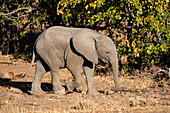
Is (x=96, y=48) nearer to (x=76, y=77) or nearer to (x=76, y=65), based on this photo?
(x=76, y=65)

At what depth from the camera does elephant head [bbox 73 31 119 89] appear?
9102mm

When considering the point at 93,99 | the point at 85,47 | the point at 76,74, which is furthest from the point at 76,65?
the point at 93,99

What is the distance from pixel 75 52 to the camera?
9.27 meters

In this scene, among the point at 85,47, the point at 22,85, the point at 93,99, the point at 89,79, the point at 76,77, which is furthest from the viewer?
the point at 22,85

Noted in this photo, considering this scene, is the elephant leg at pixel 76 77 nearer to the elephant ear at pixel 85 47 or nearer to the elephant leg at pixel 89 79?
the elephant leg at pixel 89 79

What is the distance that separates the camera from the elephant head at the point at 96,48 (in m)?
9.10

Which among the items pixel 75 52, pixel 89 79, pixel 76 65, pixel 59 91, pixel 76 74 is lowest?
pixel 59 91

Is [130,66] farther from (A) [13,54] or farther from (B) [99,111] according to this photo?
(B) [99,111]

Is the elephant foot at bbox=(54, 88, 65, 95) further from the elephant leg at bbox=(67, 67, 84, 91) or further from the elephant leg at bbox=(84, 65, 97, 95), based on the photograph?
the elephant leg at bbox=(84, 65, 97, 95)

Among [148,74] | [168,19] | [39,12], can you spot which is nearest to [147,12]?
[168,19]

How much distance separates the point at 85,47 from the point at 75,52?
29cm

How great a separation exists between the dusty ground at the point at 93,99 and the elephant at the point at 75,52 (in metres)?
0.45

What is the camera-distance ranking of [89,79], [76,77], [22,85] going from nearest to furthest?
1. [76,77]
2. [89,79]
3. [22,85]

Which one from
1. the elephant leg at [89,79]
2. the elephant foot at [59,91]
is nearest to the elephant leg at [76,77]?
the elephant leg at [89,79]
